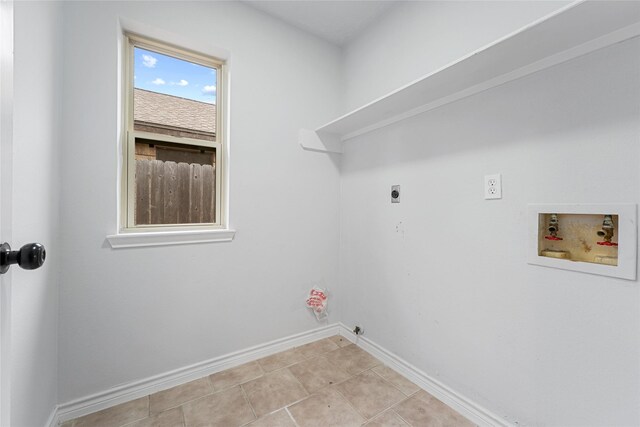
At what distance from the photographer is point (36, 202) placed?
3.77ft

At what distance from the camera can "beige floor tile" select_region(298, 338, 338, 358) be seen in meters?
2.13

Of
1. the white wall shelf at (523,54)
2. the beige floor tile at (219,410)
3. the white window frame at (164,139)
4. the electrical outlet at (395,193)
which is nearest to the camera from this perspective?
the white wall shelf at (523,54)

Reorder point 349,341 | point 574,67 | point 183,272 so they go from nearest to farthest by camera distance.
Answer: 1. point 574,67
2. point 183,272
3. point 349,341

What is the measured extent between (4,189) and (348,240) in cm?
207

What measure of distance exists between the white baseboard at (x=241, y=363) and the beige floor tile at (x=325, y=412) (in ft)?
1.66

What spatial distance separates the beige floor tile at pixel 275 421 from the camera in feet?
4.71

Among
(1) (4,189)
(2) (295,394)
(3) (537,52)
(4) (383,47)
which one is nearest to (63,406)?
(2) (295,394)

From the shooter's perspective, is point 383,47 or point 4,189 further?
point 383,47

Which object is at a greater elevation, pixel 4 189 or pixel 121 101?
pixel 121 101

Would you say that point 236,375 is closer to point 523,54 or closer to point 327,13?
point 523,54

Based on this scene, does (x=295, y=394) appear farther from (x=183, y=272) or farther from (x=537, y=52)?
(x=537, y=52)

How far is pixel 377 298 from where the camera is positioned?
2.11 metres

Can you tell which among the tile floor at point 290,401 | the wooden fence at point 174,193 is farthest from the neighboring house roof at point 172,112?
the tile floor at point 290,401

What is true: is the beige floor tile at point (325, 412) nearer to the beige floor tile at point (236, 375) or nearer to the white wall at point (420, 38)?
the beige floor tile at point (236, 375)
